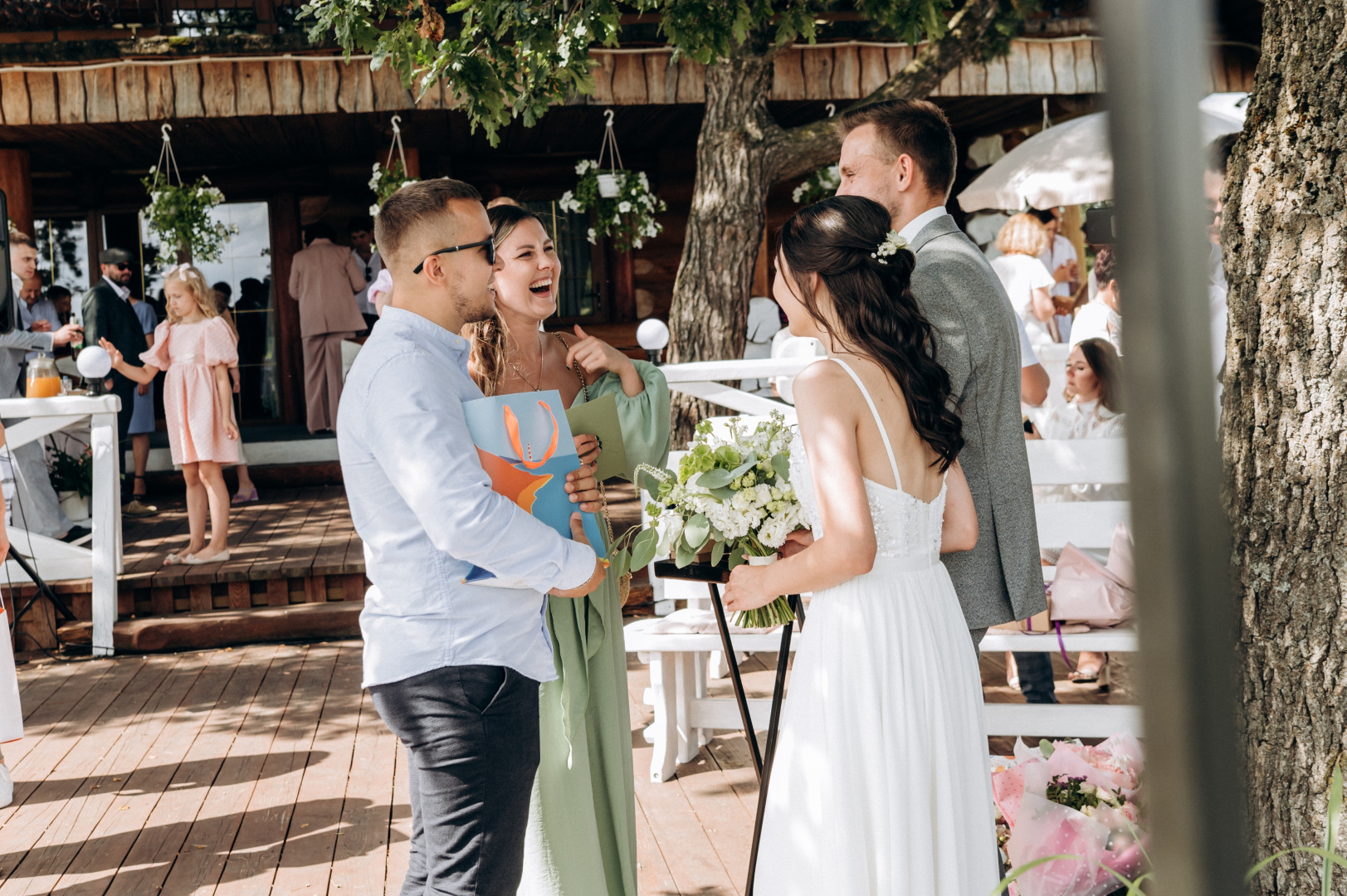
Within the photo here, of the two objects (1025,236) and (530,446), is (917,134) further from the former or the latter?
(1025,236)

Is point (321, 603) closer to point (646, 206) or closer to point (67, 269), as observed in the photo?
point (646, 206)

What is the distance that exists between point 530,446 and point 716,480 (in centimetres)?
38

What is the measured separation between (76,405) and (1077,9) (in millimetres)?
8585

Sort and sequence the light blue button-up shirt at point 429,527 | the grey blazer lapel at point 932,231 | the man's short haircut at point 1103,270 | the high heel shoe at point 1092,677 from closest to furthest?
the light blue button-up shirt at point 429,527
the grey blazer lapel at point 932,231
the high heel shoe at point 1092,677
the man's short haircut at point 1103,270

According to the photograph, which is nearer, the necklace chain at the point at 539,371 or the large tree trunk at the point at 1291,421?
the large tree trunk at the point at 1291,421

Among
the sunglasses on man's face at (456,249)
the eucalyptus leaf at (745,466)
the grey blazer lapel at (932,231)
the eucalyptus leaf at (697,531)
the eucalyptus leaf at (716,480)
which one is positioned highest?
the grey blazer lapel at (932,231)

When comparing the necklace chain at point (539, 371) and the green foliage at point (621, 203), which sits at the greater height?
the green foliage at point (621, 203)

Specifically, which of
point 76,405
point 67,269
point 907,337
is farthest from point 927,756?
point 67,269

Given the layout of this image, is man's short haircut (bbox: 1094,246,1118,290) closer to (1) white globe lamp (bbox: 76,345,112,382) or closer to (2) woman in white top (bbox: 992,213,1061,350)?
(2) woman in white top (bbox: 992,213,1061,350)

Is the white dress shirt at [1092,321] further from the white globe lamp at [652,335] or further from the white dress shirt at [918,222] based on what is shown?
the white dress shirt at [918,222]

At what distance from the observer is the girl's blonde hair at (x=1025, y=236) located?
20.0ft

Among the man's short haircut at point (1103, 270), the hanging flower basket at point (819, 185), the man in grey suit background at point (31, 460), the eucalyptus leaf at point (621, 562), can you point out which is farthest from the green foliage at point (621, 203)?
the eucalyptus leaf at point (621, 562)

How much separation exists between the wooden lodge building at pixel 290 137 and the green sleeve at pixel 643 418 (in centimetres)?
301

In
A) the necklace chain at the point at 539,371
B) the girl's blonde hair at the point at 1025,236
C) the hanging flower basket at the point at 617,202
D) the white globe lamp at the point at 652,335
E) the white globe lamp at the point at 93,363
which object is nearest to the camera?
the necklace chain at the point at 539,371
